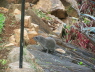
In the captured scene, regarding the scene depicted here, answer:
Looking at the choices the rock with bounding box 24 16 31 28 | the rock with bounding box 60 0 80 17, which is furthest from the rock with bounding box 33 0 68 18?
the rock with bounding box 24 16 31 28

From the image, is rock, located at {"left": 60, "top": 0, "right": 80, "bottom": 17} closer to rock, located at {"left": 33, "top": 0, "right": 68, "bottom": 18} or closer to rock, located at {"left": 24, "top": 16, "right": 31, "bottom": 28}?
rock, located at {"left": 33, "top": 0, "right": 68, "bottom": 18}

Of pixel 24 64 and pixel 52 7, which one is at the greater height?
pixel 52 7

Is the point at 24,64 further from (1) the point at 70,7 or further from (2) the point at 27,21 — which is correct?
(1) the point at 70,7

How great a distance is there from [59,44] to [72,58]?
125 centimetres

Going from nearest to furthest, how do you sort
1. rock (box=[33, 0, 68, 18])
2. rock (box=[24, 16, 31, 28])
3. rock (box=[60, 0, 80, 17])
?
rock (box=[24, 16, 31, 28]), rock (box=[33, 0, 68, 18]), rock (box=[60, 0, 80, 17])

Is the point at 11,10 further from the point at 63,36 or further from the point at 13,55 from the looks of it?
the point at 13,55

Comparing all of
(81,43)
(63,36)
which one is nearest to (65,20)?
(63,36)

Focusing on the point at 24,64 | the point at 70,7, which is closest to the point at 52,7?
the point at 70,7

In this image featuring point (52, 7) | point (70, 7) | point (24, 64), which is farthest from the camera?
point (70, 7)

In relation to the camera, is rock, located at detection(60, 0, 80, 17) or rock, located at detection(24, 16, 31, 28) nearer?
rock, located at detection(24, 16, 31, 28)

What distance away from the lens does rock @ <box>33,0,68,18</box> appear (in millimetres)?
10688

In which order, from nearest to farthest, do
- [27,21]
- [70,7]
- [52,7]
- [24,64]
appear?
1. [24,64]
2. [27,21]
3. [52,7]
4. [70,7]

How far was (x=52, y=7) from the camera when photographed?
35.1ft

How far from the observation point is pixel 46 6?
10828mm
